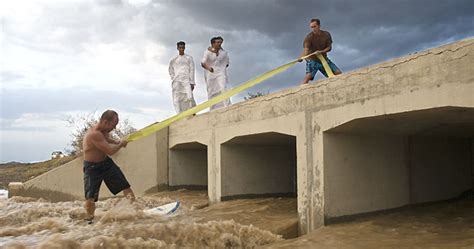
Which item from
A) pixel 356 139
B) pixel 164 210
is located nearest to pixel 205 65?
pixel 164 210

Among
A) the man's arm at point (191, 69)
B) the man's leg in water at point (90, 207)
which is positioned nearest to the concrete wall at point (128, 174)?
the man's arm at point (191, 69)

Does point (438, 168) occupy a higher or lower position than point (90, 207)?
higher

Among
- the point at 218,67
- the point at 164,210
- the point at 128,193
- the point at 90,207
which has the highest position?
the point at 218,67

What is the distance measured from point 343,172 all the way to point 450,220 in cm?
156

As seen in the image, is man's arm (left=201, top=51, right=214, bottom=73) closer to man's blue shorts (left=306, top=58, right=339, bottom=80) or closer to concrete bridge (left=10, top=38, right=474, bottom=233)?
concrete bridge (left=10, top=38, right=474, bottom=233)

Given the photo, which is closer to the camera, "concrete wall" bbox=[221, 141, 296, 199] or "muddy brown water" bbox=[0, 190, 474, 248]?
"muddy brown water" bbox=[0, 190, 474, 248]

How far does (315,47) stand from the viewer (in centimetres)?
757

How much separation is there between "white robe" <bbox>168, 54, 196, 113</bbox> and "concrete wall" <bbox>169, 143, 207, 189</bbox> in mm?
1116

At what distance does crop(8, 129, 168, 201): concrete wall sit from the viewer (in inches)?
441

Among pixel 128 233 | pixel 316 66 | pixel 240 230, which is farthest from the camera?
pixel 316 66

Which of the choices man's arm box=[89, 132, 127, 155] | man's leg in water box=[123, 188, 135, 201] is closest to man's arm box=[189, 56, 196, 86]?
man's leg in water box=[123, 188, 135, 201]

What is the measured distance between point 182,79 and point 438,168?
6.35 metres

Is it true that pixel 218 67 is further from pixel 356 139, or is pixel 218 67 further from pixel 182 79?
pixel 356 139

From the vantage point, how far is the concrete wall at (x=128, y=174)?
11.2 m
